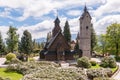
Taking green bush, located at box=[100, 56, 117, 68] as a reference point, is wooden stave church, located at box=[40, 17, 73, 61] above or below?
above

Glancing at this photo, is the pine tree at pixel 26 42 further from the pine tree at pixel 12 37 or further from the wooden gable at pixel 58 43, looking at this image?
the wooden gable at pixel 58 43

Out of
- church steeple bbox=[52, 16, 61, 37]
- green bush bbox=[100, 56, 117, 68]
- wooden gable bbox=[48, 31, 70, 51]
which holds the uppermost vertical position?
church steeple bbox=[52, 16, 61, 37]

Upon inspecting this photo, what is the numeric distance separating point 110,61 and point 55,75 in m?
22.3

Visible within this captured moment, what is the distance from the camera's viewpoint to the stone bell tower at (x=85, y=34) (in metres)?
65.4

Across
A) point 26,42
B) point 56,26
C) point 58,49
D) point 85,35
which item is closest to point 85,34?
point 85,35

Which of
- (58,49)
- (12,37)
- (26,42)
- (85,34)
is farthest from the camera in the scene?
(26,42)

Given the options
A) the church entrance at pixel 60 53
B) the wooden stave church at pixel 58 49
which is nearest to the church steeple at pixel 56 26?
the wooden stave church at pixel 58 49

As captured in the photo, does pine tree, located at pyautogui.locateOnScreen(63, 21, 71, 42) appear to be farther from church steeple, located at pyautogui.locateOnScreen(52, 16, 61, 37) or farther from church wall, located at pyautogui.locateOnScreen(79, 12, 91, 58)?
church wall, located at pyautogui.locateOnScreen(79, 12, 91, 58)

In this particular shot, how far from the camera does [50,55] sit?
61188mm

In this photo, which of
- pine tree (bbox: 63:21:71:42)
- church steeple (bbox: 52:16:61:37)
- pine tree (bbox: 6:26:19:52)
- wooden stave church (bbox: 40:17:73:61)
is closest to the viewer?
wooden stave church (bbox: 40:17:73:61)

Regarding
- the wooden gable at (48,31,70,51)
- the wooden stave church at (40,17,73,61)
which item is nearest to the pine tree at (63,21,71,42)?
the wooden stave church at (40,17,73,61)

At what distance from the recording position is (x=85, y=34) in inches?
2598

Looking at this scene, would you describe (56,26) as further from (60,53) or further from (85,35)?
(60,53)

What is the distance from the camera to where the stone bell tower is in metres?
65.4
